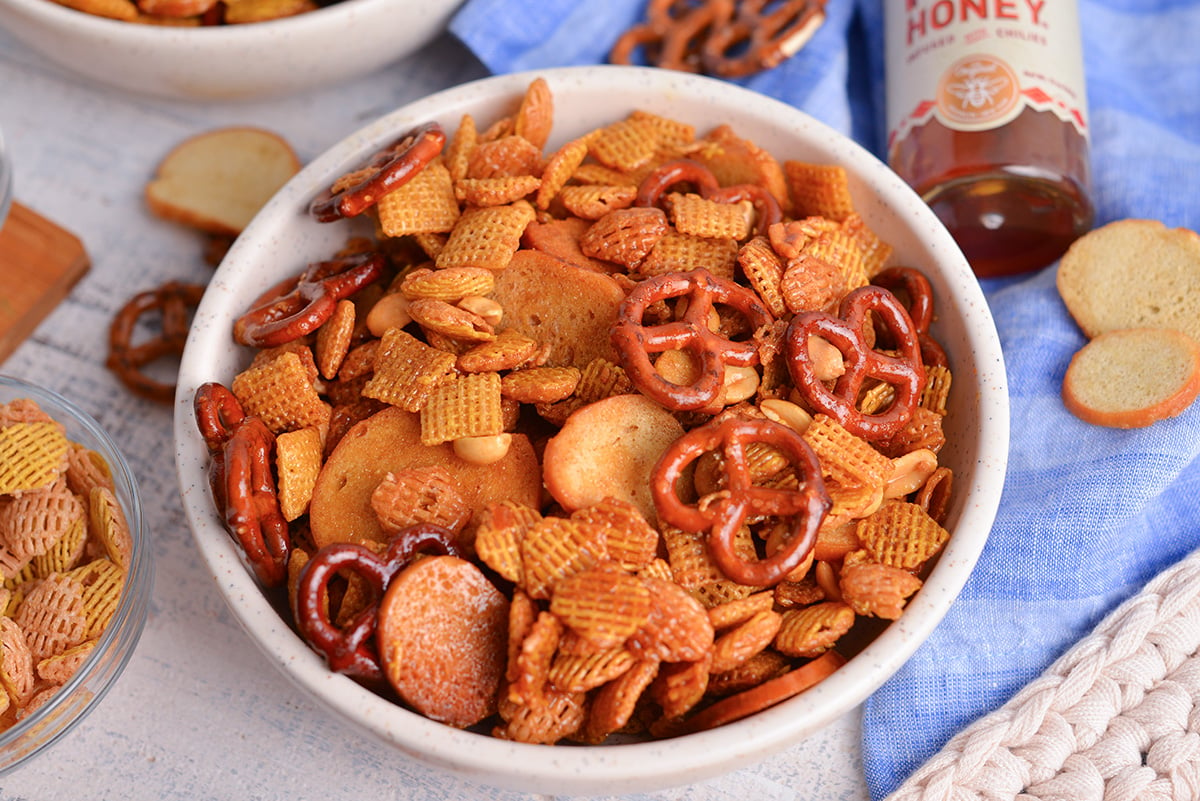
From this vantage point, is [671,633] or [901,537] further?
[901,537]

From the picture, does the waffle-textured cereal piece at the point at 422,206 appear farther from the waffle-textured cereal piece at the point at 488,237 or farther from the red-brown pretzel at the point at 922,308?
the red-brown pretzel at the point at 922,308

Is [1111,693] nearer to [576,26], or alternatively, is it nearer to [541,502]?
[541,502]

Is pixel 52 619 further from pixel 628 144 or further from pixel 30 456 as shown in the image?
pixel 628 144

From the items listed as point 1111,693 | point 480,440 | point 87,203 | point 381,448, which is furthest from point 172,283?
point 1111,693

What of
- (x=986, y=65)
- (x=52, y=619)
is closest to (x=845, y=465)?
(x=986, y=65)

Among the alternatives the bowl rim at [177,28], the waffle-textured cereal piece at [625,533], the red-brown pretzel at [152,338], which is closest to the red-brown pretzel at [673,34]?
the bowl rim at [177,28]

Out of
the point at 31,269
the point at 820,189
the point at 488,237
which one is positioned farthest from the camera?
the point at 31,269
